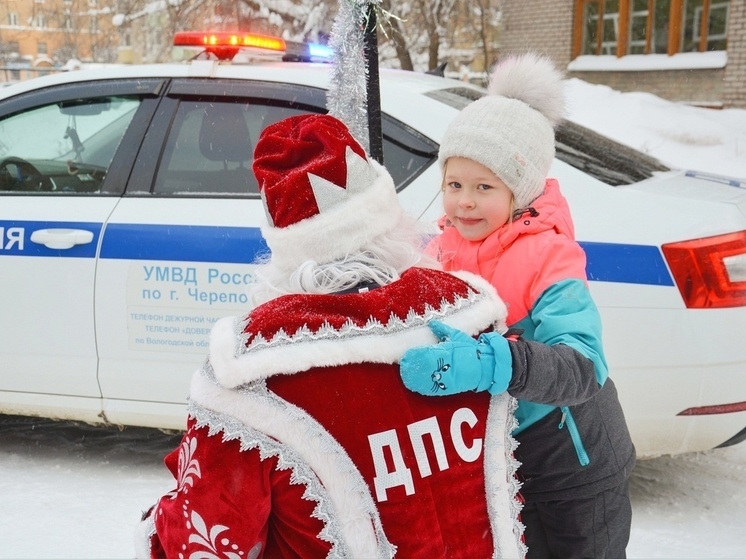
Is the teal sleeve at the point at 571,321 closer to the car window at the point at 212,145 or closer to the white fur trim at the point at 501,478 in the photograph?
the white fur trim at the point at 501,478

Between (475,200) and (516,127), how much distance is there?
0.55ft

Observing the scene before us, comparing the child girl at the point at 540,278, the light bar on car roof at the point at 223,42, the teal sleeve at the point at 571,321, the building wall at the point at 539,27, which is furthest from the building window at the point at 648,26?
the teal sleeve at the point at 571,321

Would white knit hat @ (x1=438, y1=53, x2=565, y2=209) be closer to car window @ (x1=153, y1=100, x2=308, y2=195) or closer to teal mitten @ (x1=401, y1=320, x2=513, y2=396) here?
teal mitten @ (x1=401, y1=320, x2=513, y2=396)

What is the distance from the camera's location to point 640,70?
15.3 m

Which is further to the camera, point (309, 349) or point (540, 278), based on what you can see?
point (540, 278)

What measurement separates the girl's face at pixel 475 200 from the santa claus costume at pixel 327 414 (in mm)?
392

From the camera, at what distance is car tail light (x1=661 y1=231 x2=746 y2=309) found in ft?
8.89

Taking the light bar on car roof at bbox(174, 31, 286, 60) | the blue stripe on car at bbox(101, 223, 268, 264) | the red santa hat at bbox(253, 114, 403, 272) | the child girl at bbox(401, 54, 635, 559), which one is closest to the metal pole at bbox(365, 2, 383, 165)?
the child girl at bbox(401, 54, 635, 559)

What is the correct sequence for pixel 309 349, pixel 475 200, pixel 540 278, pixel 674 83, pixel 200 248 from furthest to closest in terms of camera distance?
1. pixel 674 83
2. pixel 200 248
3. pixel 475 200
4. pixel 540 278
5. pixel 309 349

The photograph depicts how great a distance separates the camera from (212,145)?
3.33 meters

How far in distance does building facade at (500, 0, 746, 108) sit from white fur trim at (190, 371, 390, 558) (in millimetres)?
14141

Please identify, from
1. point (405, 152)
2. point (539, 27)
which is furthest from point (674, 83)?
point (405, 152)

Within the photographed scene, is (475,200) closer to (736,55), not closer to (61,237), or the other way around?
(61,237)

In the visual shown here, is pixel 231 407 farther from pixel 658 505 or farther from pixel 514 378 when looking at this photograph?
pixel 658 505
